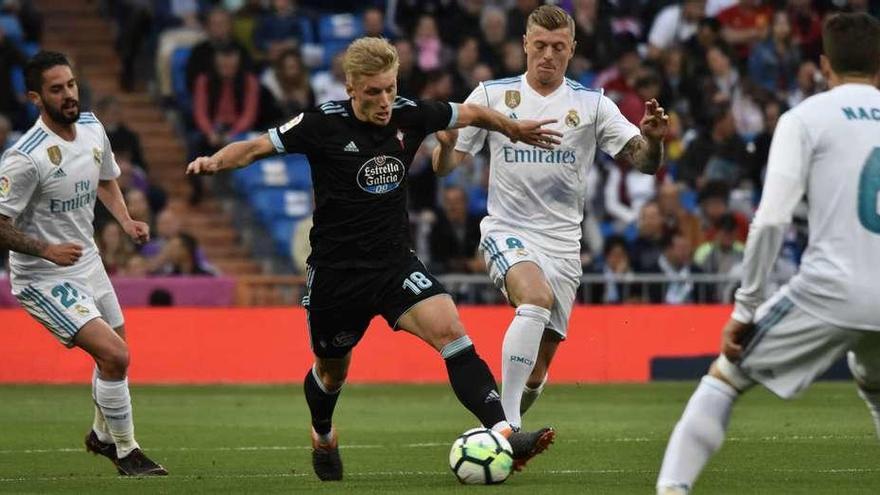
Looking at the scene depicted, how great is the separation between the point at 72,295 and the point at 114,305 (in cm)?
56

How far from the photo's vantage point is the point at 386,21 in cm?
2636

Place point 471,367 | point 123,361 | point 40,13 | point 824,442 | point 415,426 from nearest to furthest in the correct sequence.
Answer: point 471,367
point 123,361
point 824,442
point 415,426
point 40,13

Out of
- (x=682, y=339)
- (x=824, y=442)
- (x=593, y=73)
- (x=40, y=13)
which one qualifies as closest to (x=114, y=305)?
(x=824, y=442)

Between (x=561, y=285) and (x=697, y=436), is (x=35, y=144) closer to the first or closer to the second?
(x=561, y=285)

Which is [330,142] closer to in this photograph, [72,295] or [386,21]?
[72,295]

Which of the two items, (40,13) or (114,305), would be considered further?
(40,13)

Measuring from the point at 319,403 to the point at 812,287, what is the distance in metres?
3.96

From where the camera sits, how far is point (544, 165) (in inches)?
459

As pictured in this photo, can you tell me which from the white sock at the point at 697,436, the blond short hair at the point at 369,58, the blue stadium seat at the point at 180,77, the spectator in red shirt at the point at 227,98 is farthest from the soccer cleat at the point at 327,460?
the blue stadium seat at the point at 180,77

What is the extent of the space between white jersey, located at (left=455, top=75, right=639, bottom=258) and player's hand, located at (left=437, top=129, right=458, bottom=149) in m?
0.42

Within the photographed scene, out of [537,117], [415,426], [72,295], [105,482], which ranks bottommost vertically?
[415,426]

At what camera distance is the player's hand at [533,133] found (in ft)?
33.3

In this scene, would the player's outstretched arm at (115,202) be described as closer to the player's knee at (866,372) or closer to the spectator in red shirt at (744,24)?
the player's knee at (866,372)

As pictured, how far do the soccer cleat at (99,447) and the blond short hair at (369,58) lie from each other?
10.2 feet
